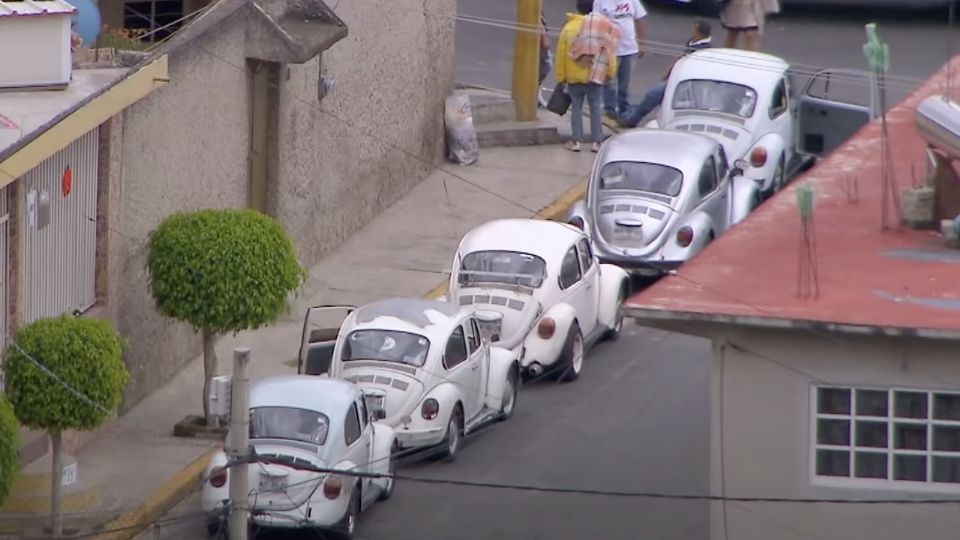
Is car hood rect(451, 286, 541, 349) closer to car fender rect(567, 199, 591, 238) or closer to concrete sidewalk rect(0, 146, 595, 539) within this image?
concrete sidewalk rect(0, 146, 595, 539)

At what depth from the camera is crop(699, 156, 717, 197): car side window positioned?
26.1 m

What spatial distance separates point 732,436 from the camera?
54.4ft

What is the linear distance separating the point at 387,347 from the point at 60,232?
3.11 meters

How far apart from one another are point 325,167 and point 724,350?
10.9 meters

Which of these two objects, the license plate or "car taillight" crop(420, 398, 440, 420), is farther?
"car taillight" crop(420, 398, 440, 420)

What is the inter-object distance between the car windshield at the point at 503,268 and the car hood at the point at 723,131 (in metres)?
5.12

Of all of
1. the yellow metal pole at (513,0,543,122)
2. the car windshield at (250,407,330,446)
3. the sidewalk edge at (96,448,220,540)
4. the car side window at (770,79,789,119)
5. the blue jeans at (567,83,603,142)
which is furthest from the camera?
the yellow metal pole at (513,0,543,122)

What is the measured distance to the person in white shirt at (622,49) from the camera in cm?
3075

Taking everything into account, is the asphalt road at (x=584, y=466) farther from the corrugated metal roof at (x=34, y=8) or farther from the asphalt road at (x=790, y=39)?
the asphalt road at (x=790, y=39)

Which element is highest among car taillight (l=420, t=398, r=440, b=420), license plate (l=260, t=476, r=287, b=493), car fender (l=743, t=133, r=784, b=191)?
car fender (l=743, t=133, r=784, b=191)

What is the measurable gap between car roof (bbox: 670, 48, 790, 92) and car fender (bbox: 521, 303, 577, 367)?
6.68m

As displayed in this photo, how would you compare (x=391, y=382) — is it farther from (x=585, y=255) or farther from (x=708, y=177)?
(x=708, y=177)

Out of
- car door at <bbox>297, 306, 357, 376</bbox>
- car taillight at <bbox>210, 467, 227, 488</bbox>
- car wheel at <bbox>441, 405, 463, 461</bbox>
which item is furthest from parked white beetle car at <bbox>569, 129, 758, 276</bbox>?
car taillight at <bbox>210, 467, 227, 488</bbox>

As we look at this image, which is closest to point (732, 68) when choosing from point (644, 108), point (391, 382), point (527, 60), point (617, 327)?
point (644, 108)
